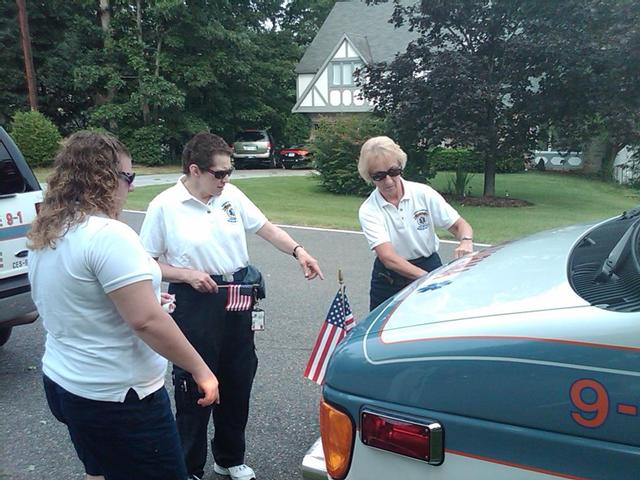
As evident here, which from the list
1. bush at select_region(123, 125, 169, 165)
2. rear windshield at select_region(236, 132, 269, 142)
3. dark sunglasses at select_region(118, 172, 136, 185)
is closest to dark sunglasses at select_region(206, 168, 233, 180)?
dark sunglasses at select_region(118, 172, 136, 185)

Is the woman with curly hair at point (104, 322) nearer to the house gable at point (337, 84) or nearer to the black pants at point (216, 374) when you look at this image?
the black pants at point (216, 374)

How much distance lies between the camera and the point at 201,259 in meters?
2.99

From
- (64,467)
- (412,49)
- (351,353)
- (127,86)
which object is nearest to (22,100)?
(127,86)

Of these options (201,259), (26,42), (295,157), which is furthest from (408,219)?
(295,157)

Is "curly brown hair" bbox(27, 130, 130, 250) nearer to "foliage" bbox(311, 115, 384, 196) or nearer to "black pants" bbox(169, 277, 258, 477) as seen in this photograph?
"black pants" bbox(169, 277, 258, 477)

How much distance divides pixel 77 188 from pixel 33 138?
83.4 feet

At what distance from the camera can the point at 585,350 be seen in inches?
56.4

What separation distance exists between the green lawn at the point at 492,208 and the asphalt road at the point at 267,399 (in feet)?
13.1

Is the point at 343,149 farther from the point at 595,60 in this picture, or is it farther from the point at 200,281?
the point at 200,281

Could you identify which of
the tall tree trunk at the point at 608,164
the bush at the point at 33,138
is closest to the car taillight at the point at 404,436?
the bush at the point at 33,138

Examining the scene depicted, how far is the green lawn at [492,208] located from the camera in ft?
40.7

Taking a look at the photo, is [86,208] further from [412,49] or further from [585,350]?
[412,49]

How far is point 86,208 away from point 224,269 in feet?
3.48

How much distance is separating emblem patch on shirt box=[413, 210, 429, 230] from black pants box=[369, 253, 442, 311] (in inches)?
7.5
